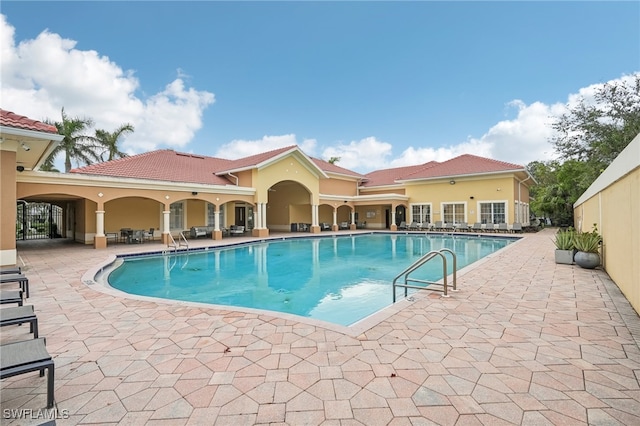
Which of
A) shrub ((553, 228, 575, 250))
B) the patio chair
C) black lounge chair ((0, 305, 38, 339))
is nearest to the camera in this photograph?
black lounge chair ((0, 305, 38, 339))

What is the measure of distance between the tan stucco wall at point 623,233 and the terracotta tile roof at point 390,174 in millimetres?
22491

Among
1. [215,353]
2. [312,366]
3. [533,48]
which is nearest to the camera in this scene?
[312,366]

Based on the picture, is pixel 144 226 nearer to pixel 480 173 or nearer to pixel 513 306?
pixel 513 306

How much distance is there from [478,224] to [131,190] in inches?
906

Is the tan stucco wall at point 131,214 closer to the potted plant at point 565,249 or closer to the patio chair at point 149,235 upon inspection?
the patio chair at point 149,235

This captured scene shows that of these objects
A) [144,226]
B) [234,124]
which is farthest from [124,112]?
[144,226]

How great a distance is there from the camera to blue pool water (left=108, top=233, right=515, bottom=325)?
7.15 m

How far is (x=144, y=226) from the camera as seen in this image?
733 inches

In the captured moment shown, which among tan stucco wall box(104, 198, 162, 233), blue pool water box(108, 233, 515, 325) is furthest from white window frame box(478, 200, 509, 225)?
tan stucco wall box(104, 198, 162, 233)

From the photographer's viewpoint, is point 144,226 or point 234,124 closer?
point 144,226

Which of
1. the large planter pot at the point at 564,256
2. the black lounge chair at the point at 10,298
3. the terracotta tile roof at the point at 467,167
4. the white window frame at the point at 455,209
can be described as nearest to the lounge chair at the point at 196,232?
the black lounge chair at the point at 10,298

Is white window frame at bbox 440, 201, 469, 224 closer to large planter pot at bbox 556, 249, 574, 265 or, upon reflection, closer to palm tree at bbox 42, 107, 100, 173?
large planter pot at bbox 556, 249, 574, 265

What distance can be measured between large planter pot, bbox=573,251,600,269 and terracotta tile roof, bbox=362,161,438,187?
21.8 m

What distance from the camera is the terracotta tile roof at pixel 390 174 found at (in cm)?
3100
